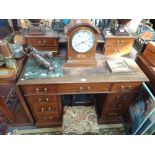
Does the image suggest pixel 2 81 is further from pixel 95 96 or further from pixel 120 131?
pixel 120 131

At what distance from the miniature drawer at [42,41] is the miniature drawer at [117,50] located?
1.92ft

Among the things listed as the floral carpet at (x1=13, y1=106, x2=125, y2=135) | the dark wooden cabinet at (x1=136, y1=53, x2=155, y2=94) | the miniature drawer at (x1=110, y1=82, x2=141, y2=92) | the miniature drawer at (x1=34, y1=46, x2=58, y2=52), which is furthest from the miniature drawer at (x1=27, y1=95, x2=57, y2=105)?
the dark wooden cabinet at (x1=136, y1=53, x2=155, y2=94)

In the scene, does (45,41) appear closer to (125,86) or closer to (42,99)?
(42,99)

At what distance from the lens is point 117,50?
5.38ft

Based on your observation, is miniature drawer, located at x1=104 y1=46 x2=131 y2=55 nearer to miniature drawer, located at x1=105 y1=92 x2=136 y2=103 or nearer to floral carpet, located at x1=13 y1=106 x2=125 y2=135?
miniature drawer, located at x1=105 y1=92 x2=136 y2=103

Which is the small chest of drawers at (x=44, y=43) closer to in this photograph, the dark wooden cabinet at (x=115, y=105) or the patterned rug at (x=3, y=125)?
the dark wooden cabinet at (x=115, y=105)

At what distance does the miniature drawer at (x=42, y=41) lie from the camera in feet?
4.95

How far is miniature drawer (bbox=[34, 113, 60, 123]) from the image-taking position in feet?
5.74

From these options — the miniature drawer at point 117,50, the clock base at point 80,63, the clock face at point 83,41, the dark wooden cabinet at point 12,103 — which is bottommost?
the dark wooden cabinet at point 12,103

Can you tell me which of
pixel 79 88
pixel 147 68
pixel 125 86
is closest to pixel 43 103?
pixel 79 88

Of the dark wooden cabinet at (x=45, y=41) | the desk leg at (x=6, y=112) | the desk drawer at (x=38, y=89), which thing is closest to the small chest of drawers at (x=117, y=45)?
the dark wooden cabinet at (x=45, y=41)

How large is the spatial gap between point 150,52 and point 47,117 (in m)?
1.43
